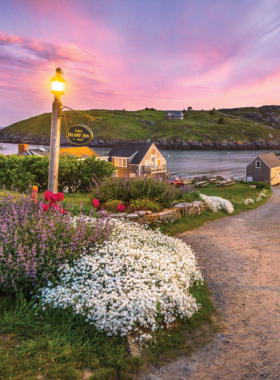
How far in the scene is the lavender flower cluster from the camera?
475 cm

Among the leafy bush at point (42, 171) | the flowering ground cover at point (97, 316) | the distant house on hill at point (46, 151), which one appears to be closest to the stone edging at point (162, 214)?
the flowering ground cover at point (97, 316)

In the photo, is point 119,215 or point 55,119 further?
point 55,119

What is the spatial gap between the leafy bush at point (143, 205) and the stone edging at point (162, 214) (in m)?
0.33

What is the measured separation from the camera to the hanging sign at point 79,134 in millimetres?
10234

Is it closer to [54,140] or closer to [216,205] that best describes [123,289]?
[54,140]

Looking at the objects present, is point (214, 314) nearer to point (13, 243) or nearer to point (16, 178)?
point (13, 243)

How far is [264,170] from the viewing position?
60.8 meters

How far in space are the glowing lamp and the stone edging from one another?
447cm

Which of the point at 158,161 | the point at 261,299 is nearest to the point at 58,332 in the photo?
the point at 261,299

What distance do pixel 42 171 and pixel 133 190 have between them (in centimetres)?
756

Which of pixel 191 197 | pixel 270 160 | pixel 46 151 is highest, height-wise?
pixel 270 160

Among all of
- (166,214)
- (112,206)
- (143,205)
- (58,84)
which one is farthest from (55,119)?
(166,214)

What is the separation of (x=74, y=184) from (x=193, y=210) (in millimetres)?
8289

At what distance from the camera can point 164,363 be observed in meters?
3.94
